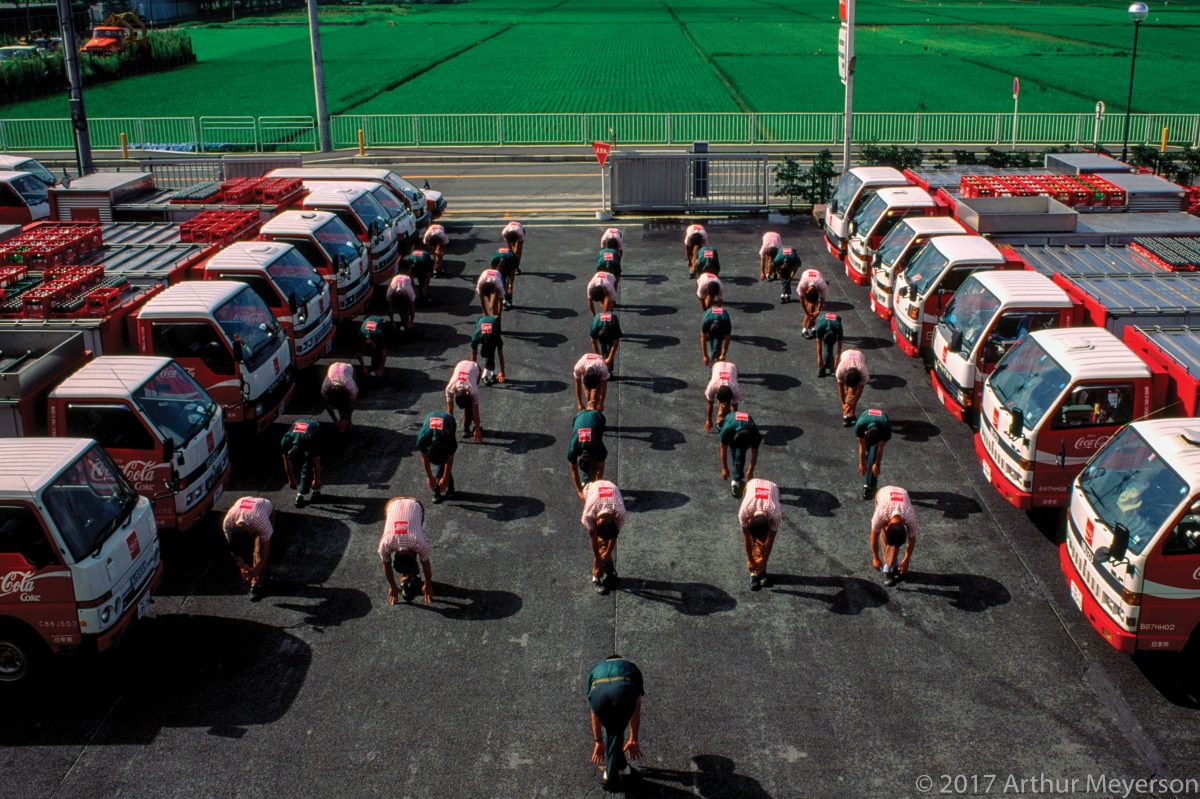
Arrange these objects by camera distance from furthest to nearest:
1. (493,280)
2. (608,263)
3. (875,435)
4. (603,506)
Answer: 1. (608,263)
2. (493,280)
3. (875,435)
4. (603,506)

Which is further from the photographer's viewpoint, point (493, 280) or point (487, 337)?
point (493, 280)

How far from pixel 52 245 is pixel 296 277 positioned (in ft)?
12.9

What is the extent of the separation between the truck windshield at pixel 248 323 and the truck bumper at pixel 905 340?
34.0 feet

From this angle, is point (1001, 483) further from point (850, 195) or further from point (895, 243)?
point (850, 195)

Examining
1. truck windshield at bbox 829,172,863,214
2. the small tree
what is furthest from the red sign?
truck windshield at bbox 829,172,863,214

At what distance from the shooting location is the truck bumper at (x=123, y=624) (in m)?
11.0

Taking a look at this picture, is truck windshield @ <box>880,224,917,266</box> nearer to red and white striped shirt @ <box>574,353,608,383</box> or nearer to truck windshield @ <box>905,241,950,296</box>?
truck windshield @ <box>905,241,950,296</box>

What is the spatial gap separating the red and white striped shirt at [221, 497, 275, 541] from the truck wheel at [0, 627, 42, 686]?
225 centimetres

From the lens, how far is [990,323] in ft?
52.5

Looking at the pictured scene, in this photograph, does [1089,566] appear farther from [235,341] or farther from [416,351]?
[416,351]

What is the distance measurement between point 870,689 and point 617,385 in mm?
9034

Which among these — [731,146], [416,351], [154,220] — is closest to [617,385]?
[416,351]

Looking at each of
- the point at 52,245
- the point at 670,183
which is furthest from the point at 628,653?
the point at 670,183

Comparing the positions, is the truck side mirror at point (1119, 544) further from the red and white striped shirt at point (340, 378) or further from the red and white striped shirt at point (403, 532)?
the red and white striped shirt at point (340, 378)
